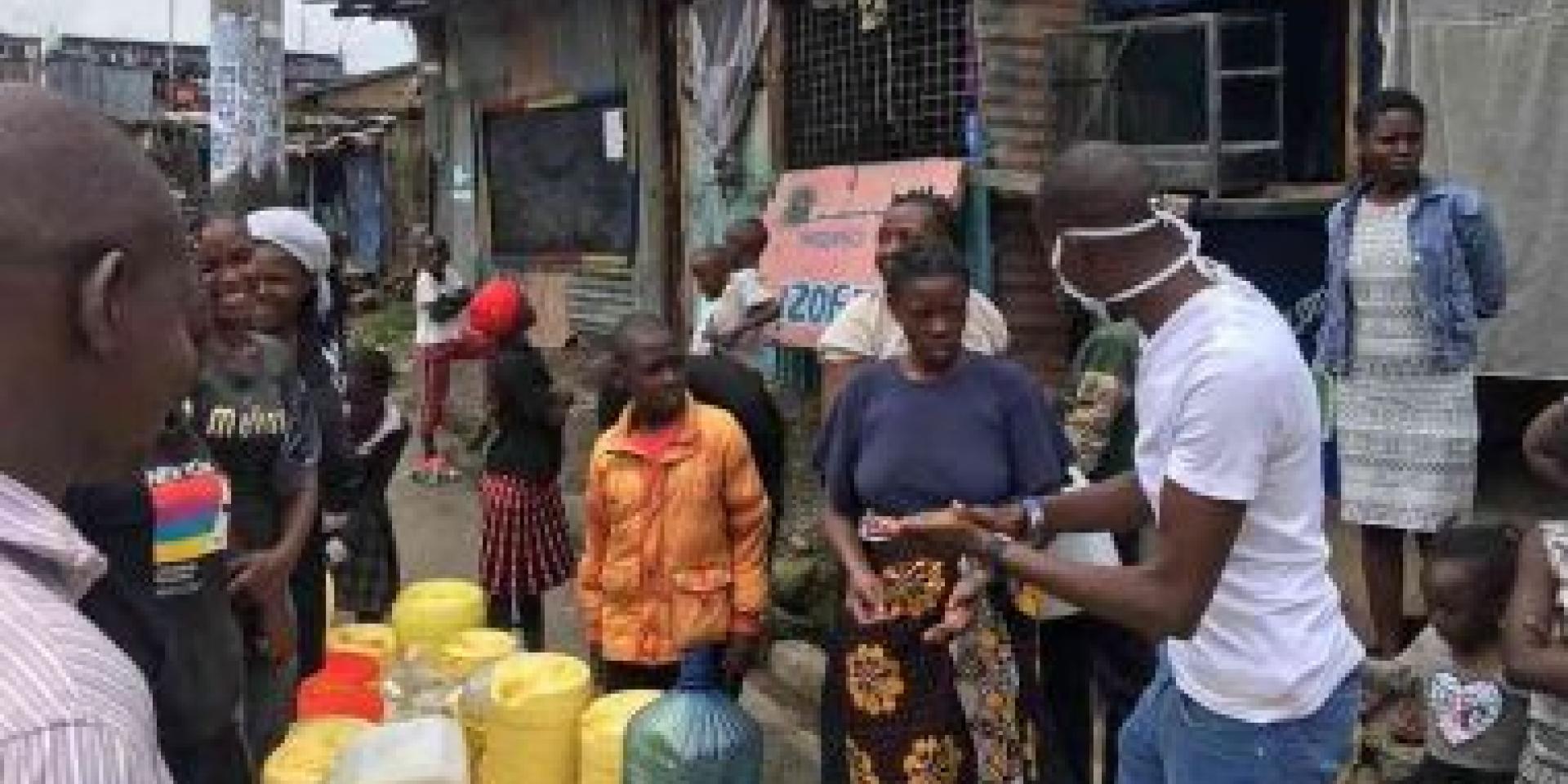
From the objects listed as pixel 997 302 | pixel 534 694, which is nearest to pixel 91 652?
pixel 534 694

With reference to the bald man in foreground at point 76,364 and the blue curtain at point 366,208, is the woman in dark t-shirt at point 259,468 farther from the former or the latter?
the blue curtain at point 366,208

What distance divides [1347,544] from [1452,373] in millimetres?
1441

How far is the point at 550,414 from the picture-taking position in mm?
5598

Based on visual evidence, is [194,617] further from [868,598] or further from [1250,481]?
[1250,481]

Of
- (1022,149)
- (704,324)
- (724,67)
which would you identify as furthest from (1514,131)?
(724,67)

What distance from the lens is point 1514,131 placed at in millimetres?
5270

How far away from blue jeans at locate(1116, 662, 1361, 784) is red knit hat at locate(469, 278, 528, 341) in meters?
3.55

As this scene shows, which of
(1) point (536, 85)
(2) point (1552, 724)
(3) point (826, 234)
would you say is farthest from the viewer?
(1) point (536, 85)

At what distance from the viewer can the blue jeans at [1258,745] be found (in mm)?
2582

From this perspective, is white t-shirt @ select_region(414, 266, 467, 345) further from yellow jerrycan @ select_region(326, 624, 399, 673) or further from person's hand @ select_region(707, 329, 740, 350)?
yellow jerrycan @ select_region(326, 624, 399, 673)

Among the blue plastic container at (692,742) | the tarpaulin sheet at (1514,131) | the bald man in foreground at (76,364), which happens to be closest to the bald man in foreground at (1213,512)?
the blue plastic container at (692,742)

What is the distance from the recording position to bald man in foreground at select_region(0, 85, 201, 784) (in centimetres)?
92

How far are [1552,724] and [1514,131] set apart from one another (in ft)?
8.74

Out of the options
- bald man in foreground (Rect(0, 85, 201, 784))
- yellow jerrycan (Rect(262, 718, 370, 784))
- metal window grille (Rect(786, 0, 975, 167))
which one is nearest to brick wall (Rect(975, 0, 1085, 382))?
metal window grille (Rect(786, 0, 975, 167))
